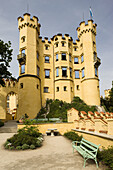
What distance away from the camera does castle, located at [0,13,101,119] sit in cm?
2864

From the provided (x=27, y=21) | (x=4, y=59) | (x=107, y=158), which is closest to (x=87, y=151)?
(x=107, y=158)

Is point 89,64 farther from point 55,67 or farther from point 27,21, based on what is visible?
point 27,21

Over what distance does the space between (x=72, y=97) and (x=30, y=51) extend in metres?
14.2

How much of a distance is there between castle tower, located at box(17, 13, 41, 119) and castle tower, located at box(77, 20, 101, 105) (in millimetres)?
10782

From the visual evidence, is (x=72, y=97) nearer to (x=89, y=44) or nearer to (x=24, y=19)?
(x=89, y=44)

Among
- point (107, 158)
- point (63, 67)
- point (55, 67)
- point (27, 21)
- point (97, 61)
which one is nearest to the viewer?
point (107, 158)

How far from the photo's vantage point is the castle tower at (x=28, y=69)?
2709 cm

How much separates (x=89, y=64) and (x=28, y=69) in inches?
555

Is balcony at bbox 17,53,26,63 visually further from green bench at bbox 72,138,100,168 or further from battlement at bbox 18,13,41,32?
green bench at bbox 72,138,100,168

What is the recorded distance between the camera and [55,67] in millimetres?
33312

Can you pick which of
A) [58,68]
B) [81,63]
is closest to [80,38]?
[81,63]

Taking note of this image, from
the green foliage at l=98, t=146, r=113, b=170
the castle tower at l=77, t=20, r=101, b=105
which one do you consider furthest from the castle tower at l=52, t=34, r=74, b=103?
the green foliage at l=98, t=146, r=113, b=170

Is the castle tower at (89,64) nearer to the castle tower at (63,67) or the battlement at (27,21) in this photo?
the castle tower at (63,67)

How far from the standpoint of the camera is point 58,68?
3269 centimetres
